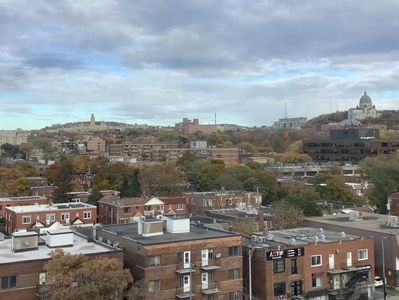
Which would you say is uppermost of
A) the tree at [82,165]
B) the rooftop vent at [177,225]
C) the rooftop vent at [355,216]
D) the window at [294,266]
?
the tree at [82,165]

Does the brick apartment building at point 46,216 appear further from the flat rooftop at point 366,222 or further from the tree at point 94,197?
the flat rooftop at point 366,222

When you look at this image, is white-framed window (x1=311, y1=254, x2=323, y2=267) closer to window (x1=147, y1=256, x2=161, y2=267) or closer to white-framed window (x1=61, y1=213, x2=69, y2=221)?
window (x1=147, y1=256, x2=161, y2=267)

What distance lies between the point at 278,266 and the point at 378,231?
12758mm

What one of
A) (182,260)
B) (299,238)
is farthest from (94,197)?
(182,260)

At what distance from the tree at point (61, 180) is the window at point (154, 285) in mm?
55955

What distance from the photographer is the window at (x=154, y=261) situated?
35.2 meters

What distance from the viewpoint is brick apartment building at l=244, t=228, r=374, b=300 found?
40312 millimetres

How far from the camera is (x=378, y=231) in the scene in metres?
48.5

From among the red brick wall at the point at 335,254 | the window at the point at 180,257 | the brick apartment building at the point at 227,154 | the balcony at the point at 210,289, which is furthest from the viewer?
the brick apartment building at the point at 227,154

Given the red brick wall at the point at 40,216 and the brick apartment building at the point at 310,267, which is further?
the red brick wall at the point at 40,216

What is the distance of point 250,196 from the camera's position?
8312 cm

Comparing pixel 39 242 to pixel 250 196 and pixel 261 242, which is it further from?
pixel 250 196

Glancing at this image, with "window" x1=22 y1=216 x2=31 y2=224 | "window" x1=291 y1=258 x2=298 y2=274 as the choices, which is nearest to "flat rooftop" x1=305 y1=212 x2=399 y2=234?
"window" x1=291 y1=258 x2=298 y2=274

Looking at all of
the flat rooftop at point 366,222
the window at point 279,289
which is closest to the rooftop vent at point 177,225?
the window at point 279,289
